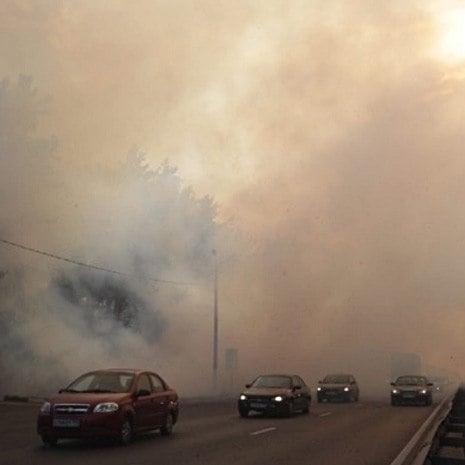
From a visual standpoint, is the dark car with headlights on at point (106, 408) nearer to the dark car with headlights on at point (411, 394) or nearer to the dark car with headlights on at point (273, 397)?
the dark car with headlights on at point (273, 397)

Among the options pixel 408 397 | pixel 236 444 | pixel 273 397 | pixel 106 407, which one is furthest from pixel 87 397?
pixel 408 397

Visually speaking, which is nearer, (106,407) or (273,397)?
(106,407)

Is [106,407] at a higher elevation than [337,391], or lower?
higher

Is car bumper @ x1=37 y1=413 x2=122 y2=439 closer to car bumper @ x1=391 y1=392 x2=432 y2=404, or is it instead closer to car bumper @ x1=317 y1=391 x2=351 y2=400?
car bumper @ x1=391 y1=392 x2=432 y2=404

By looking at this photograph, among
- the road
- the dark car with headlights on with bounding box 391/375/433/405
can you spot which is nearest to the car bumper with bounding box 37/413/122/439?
the road

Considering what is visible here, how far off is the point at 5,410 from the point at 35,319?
2405 cm

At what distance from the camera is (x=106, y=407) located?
16609 mm

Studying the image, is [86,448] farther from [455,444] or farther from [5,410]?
[5,410]

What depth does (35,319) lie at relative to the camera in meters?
54.7

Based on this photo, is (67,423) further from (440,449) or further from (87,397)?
(440,449)

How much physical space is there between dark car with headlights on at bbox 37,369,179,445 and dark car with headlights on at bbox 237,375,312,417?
28.8 ft

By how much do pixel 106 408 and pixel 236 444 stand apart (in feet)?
9.76

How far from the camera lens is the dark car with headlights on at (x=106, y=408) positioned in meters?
16.4

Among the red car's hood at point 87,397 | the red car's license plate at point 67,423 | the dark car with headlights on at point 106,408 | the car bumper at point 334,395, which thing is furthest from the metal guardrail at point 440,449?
the car bumper at point 334,395
